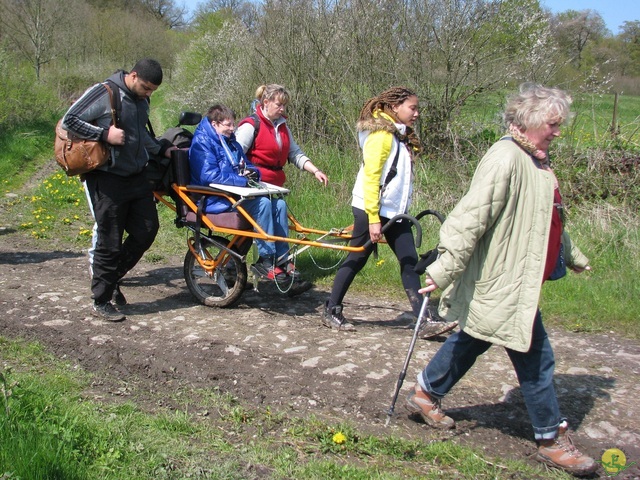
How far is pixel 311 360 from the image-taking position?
514 centimetres

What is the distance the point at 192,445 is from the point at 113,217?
8.74 ft

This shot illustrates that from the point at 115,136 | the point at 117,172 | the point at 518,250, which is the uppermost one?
the point at 115,136

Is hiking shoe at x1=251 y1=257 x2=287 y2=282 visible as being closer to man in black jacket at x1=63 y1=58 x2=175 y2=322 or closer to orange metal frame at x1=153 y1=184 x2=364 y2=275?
orange metal frame at x1=153 y1=184 x2=364 y2=275

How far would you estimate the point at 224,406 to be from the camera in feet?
14.3

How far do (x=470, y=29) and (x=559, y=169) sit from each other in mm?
2566

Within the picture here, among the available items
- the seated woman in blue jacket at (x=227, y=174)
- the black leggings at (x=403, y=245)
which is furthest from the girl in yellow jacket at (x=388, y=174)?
the seated woman in blue jacket at (x=227, y=174)

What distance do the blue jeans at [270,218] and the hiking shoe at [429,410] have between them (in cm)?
249

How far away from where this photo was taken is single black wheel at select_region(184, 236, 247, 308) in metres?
6.45

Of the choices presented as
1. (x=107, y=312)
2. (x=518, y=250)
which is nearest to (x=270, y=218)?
(x=107, y=312)

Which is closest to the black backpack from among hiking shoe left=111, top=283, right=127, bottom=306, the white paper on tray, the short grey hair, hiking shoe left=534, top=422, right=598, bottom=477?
the white paper on tray

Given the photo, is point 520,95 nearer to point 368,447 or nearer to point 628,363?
point 368,447

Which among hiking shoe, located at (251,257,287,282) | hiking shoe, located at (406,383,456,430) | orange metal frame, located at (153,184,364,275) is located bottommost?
hiking shoe, located at (406,383,456,430)

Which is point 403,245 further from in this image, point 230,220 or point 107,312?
point 107,312

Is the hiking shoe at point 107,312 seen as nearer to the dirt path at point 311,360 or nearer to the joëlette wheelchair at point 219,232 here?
the dirt path at point 311,360
